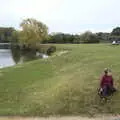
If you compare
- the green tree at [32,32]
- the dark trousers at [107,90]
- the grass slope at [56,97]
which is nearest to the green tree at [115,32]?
the green tree at [32,32]

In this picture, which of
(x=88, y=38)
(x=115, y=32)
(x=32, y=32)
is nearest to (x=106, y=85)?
(x=32, y=32)

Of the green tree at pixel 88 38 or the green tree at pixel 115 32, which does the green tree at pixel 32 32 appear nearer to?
the green tree at pixel 88 38

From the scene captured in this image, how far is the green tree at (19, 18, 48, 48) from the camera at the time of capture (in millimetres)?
97250

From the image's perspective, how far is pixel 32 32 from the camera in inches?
3851

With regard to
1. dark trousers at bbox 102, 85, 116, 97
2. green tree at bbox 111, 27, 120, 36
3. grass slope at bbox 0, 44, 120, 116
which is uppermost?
dark trousers at bbox 102, 85, 116, 97

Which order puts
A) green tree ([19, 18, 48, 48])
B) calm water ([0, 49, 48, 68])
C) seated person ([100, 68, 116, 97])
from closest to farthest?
seated person ([100, 68, 116, 97])
calm water ([0, 49, 48, 68])
green tree ([19, 18, 48, 48])

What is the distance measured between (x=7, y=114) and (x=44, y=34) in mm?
87301

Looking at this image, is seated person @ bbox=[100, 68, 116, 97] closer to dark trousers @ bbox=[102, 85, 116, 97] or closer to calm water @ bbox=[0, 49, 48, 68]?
dark trousers @ bbox=[102, 85, 116, 97]

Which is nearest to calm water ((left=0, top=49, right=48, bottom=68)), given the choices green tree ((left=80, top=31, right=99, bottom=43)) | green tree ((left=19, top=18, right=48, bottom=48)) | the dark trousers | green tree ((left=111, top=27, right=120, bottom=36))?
green tree ((left=19, top=18, right=48, bottom=48))

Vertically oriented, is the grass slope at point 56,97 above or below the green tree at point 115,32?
above

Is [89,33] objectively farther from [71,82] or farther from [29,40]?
[71,82]

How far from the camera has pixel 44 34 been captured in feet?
340

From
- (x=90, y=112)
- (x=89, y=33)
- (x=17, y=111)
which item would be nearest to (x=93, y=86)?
(x=90, y=112)

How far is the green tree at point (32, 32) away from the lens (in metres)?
97.2
